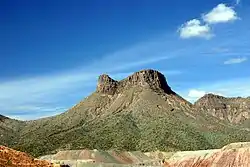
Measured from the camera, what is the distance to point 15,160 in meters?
35.2

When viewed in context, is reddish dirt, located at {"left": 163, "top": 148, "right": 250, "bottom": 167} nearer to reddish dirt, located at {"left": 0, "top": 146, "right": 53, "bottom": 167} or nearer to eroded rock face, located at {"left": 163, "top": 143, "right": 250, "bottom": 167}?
eroded rock face, located at {"left": 163, "top": 143, "right": 250, "bottom": 167}

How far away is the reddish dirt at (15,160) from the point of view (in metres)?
34.6

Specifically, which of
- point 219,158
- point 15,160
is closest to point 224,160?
point 219,158

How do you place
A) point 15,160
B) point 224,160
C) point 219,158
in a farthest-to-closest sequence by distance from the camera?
point 219,158 < point 224,160 < point 15,160

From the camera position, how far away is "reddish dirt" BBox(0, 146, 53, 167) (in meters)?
34.6

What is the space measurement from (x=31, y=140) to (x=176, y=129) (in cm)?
6056

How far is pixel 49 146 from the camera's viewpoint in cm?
18088

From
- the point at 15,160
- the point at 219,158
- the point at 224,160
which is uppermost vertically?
the point at 15,160

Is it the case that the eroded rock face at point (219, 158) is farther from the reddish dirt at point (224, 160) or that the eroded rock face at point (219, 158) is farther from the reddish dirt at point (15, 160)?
the reddish dirt at point (15, 160)

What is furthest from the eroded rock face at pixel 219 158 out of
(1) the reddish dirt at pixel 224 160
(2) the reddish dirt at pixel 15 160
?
(2) the reddish dirt at pixel 15 160

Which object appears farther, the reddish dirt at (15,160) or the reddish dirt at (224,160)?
the reddish dirt at (224,160)

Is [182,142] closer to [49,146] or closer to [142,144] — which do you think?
[142,144]

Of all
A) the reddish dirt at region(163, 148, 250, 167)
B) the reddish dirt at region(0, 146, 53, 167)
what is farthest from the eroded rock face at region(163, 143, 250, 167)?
the reddish dirt at region(0, 146, 53, 167)

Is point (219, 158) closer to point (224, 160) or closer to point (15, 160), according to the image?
point (224, 160)
